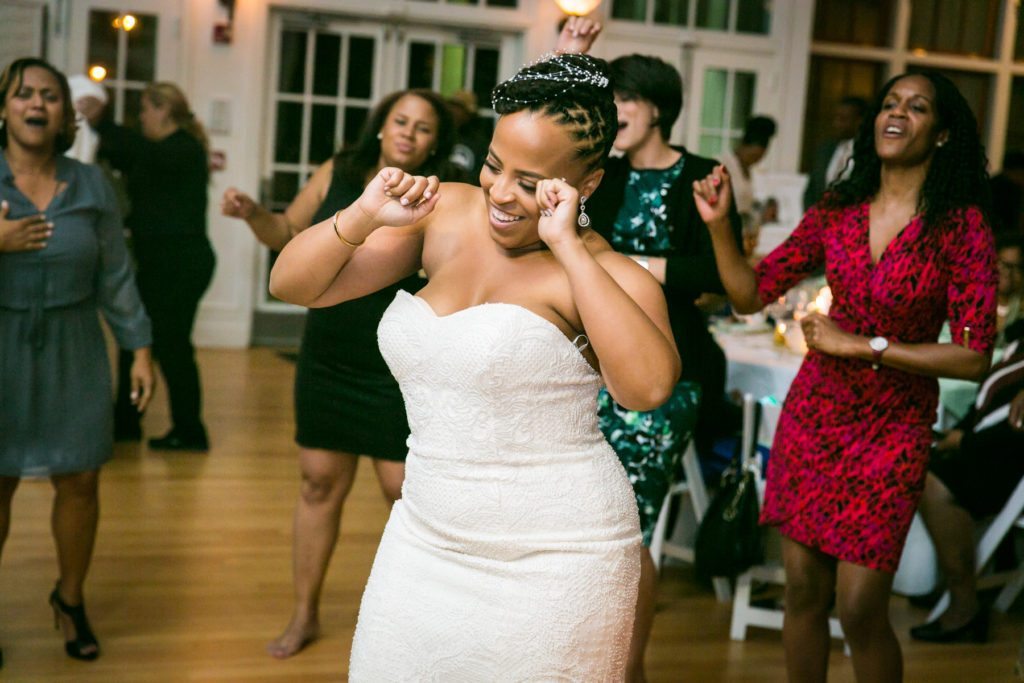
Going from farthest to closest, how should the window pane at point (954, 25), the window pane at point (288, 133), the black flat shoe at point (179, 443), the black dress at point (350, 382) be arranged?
the window pane at point (954, 25)
the window pane at point (288, 133)
the black flat shoe at point (179, 443)
the black dress at point (350, 382)

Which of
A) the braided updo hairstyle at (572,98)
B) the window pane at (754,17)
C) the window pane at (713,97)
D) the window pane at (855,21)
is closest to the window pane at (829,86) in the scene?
the window pane at (855,21)

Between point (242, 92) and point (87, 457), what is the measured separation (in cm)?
601

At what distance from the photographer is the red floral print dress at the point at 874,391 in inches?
103

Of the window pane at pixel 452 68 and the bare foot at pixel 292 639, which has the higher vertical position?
the window pane at pixel 452 68

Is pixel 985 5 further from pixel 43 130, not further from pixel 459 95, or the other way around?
pixel 43 130

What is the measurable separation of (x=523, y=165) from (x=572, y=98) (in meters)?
0.12

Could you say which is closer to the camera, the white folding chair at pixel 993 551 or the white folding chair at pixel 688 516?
the white folding chair at pixel 993 551

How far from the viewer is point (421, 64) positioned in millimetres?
9352

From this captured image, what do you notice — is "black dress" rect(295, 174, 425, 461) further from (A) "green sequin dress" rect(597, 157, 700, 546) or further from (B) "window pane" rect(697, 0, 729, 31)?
(B) "window pane" rect(697, 0, 729, 31)

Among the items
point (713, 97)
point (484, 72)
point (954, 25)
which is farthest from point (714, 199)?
point (954, 25)

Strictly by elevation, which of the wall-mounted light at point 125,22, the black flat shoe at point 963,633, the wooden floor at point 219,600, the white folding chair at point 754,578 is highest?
the wall-mounted light at point 125,22

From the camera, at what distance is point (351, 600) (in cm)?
405

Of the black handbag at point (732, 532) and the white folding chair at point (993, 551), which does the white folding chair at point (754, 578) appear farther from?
the white folding chair at point (993, 551)

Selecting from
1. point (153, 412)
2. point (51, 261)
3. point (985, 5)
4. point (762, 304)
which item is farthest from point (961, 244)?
point (985, 5)
